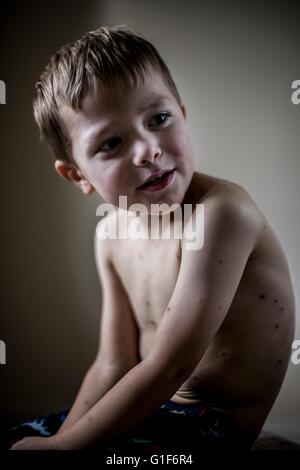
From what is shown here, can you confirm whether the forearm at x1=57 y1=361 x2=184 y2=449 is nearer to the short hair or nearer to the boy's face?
the boy's face

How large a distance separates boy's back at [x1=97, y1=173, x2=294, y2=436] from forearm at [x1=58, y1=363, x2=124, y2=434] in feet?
0.37

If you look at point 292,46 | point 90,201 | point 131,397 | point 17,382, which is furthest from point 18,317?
point 292,46

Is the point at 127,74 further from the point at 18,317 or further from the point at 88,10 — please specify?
the point at 18,317

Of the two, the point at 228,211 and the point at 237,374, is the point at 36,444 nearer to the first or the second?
the point at 237,374

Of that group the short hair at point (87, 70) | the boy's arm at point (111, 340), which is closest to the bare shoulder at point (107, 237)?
the boy's arm at point (111, 340)

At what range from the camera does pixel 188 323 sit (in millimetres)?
553

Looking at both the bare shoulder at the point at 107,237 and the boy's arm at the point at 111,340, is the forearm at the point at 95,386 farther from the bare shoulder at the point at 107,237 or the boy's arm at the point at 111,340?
the bare shoulder at the point at 107,237

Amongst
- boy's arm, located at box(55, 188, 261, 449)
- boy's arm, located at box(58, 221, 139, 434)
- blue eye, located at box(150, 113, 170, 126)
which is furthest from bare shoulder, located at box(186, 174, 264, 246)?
boy's arm, located at box(58, 221, 139, 434)

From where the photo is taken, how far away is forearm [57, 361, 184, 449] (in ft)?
1.84

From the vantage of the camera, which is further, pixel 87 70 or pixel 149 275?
pixel 149 275

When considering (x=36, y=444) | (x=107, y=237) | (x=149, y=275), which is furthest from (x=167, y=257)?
(x=36, y=444)

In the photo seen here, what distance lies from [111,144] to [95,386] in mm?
380

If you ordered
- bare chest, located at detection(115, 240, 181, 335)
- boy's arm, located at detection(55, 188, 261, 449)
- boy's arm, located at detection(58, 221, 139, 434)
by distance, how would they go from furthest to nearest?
boy's arm, located at detection(58, 221, 139, 434), bare chest, located at detection(115, 240, 181, 335), boy's arm, located at detection(55, 188, 261, 449)
